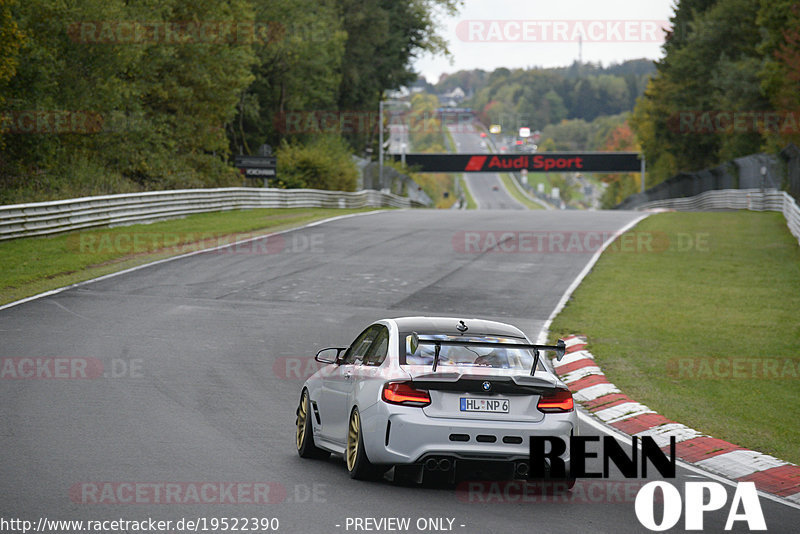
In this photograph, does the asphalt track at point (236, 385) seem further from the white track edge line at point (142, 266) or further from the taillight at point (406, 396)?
the taillight at point (406, 396)

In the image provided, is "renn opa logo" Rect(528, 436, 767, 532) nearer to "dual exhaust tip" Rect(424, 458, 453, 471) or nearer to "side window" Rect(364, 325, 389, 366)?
"dual exhaust tip" Rect(424, 458, 453, 471)

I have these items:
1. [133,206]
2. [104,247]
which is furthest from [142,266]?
[133,206]

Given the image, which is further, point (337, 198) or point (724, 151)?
Answer: point (724, 151)

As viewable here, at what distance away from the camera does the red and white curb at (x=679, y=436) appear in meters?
9.16

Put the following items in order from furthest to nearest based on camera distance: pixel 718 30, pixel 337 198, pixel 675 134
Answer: pixel 675 134
pixel 718 30
pixel 337 198

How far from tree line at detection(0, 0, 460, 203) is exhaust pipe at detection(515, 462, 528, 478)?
27350 millimetres

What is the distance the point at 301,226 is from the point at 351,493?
95.0 ft

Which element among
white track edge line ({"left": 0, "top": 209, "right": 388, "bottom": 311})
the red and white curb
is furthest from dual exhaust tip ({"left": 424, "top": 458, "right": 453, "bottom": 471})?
white track edge line ({"left": 0, "top": 209, "right": 388, "bottom": 311})

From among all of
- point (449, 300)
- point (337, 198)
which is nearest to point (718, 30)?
point (337, 198)

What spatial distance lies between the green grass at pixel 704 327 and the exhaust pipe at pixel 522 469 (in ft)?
10.5

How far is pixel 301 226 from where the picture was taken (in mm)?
36656

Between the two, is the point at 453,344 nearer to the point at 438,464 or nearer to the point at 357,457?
the point at 438,464

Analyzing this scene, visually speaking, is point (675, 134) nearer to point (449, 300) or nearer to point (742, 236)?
point (742, 236)

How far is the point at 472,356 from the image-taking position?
8602 mm
